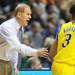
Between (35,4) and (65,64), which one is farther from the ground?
(35,4)

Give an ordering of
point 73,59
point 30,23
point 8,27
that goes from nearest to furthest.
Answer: point 73,59, point 8,27, point 30,23

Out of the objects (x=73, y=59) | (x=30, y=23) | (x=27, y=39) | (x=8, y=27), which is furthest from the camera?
(x=30, y=23)

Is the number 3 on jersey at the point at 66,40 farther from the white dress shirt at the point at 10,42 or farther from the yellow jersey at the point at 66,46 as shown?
the white dress shirt at the point at 10,42

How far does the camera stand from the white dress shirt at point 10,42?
3.73 meters

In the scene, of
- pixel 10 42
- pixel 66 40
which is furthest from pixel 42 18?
pixel 66 40

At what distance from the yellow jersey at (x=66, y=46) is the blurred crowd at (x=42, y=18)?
12.8 feet

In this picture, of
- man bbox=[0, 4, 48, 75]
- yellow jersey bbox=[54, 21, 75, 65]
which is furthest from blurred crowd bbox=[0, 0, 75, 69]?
yellow jersey bbox=[54, 21, 75, 65]

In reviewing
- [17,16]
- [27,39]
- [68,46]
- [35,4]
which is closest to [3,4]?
[35,4]

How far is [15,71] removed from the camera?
13.3 feet

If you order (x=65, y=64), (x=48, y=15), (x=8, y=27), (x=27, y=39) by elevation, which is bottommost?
(x=65, y=64)

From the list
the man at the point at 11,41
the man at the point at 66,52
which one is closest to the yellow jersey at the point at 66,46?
the man at the point at 66,52

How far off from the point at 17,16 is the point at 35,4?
165 inches

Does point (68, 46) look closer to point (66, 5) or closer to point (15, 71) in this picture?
point (15, 71)

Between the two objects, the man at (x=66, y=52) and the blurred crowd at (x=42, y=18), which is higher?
the blurred crowd at (x=42, y=18)
